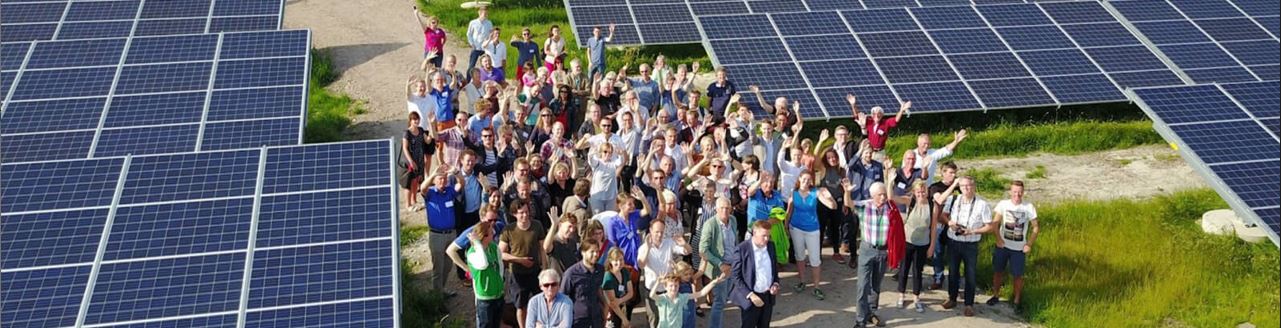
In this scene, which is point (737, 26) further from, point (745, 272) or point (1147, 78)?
point (745, 272)

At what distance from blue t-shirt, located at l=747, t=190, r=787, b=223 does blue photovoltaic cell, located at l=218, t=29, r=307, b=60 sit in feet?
27.5

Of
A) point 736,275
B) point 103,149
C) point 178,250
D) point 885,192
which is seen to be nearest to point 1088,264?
point 885,192

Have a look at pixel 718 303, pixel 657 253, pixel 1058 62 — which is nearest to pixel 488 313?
pixel 657 253

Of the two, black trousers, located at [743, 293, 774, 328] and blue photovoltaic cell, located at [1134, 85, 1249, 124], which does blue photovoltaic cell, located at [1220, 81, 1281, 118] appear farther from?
black trousers, located at [743, 293, 774, 328]

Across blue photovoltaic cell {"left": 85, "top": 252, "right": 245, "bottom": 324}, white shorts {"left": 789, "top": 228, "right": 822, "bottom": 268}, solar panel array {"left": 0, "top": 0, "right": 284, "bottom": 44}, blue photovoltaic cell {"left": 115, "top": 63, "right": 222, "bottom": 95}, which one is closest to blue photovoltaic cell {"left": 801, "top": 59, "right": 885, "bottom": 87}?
white shorts {"left": 789, "top": 228, "right": 822, "bottom": 268}

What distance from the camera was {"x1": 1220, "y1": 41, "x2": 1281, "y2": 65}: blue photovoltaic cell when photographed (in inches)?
810

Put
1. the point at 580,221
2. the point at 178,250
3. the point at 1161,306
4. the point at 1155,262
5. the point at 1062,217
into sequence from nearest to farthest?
the point at 178,250
the point at 580,221
the point at 1161,306
the point at 1155,262
the point at 1062,217

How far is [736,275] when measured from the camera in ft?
38.9

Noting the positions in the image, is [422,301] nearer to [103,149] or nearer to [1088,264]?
[103,149]

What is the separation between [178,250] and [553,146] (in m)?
4.62

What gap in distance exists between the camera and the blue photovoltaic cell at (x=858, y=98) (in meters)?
18.5

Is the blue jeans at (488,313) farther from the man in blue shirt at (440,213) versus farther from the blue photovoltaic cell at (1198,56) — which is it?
the blue photovoltaic cell at (1198,56)

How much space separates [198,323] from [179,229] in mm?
1775

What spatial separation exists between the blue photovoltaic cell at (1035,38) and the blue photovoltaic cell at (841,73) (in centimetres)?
287
